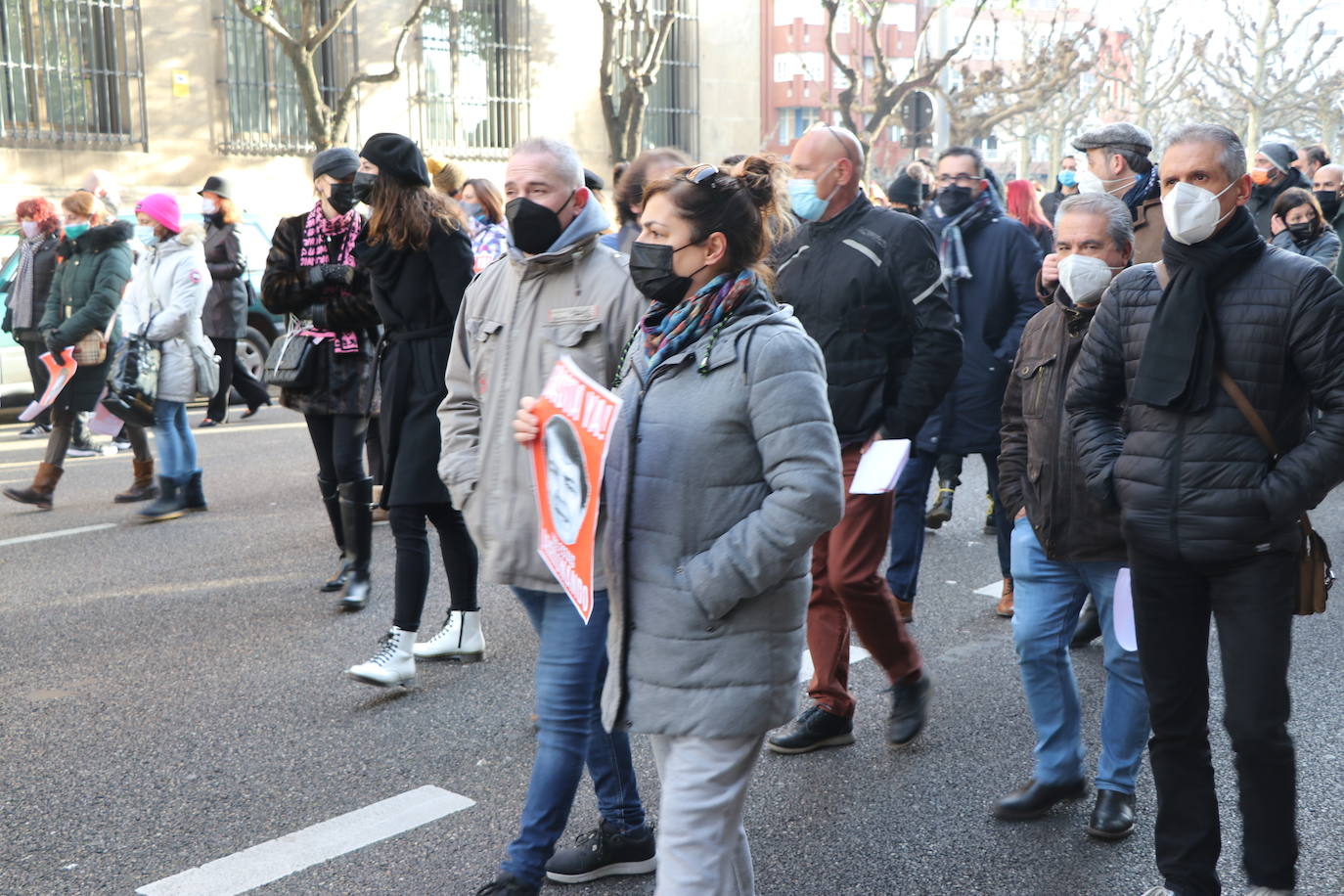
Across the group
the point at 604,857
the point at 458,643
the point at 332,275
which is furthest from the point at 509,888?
the point at 332,275

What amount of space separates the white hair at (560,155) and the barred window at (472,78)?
21.5 metres

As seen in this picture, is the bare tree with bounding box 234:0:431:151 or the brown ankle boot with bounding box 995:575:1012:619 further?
the bare tree with bounding box 234:0:431:151

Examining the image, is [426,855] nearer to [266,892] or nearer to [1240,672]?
[266,892]

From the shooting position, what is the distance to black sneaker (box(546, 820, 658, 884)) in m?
3.54

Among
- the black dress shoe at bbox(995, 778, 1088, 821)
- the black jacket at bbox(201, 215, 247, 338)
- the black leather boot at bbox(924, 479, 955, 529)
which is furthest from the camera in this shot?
the black jacket at bbox(201, 215, 247, 338)

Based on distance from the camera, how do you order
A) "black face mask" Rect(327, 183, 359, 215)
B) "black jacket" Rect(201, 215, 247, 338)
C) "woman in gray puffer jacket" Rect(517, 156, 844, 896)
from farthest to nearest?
"black jacket" Rect(201, 215, 247, 338) → "black face mask" Rect(327, 183, 359, 215) → "woman in gray puffer jacket" Rect(517, 156, 844, 896)

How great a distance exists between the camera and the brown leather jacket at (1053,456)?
370 cm

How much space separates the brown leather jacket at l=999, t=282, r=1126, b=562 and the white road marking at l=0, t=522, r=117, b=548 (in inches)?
223

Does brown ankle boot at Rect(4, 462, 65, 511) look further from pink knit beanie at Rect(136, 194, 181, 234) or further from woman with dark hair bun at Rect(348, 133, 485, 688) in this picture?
woman with dark hair bun at Rect(348, 133, 485, 688)

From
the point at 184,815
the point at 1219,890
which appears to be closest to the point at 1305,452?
the point at 1219,890

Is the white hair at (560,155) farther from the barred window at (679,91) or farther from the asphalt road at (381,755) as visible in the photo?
the barred window at (679,91)

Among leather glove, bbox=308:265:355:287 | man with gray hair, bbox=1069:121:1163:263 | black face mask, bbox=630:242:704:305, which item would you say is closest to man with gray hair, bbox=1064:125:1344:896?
black face mask, bbox=630:242:704:305

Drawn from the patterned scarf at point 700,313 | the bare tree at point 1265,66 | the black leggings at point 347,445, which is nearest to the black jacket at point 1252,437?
the patterned scarf at point 700,313

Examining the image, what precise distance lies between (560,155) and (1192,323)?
5.32 ft
